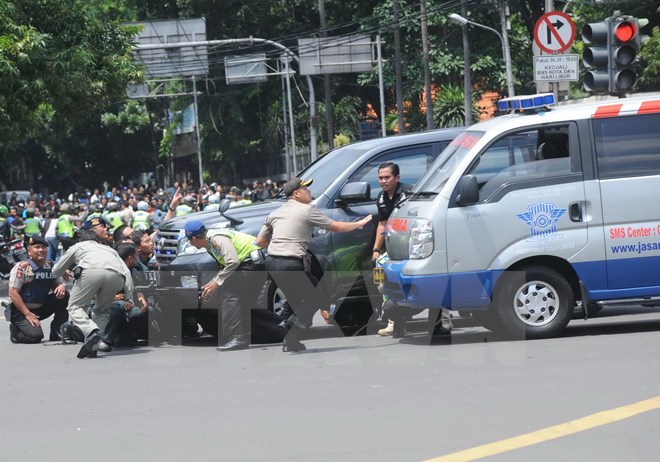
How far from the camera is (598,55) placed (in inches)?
531

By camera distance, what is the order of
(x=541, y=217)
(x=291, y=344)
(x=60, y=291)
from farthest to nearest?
1. (x=60, y=291)
2. (x=291, y=344)
3. (x=541, y=217)

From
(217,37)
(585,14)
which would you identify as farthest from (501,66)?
(217,37)

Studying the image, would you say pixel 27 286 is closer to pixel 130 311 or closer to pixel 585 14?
pixel 130 311

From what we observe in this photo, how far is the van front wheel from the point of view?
10836 mm

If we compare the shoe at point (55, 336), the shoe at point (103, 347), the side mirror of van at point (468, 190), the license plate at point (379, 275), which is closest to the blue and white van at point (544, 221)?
the side mirror of van at point (468, 190)

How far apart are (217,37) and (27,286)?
39.2 meters

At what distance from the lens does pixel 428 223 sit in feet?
35.4

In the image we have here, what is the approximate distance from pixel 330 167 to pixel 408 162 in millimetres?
896

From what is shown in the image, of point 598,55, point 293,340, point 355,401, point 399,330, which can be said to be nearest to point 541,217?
point 399,330

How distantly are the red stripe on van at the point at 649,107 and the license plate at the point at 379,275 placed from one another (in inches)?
116

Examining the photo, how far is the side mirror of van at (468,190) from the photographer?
10688 millimetres

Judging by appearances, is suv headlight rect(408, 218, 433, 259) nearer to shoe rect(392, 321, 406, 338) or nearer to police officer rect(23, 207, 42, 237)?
shoe rect(392, 321, 406, 338)

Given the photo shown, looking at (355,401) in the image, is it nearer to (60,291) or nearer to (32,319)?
(60,291)

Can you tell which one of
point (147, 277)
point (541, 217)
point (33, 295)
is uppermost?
point (541, 217)
